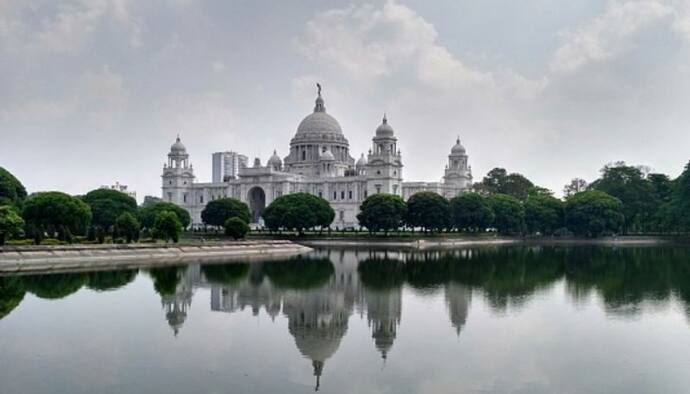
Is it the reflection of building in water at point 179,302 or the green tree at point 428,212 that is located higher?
the green tree at point 428,212

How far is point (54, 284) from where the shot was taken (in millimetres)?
32062

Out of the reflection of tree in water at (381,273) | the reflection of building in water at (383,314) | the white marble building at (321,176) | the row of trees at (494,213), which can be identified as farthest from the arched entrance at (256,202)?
the reflection of building in water at (383,314)

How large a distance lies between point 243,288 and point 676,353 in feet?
62.0

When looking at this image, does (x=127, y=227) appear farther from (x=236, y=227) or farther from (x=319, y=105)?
(x=319, y=105)

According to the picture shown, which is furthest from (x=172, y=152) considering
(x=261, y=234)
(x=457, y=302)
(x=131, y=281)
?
(x=457, y=302)

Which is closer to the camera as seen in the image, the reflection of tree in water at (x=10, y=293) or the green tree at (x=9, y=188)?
the reflection of tree in water at (x=10, y=293)

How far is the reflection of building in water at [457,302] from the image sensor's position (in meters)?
23.4

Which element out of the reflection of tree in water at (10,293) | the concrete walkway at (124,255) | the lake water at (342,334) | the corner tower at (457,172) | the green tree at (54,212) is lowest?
the lake water at (342,334)

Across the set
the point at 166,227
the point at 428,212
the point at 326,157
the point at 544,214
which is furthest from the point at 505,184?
the point at 166,227

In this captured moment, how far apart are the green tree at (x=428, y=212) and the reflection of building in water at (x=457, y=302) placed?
42614 millimetres

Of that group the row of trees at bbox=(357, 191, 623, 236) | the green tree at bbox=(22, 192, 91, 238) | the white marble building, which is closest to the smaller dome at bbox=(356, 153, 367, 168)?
the white marble building

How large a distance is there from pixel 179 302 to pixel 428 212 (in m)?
51.5

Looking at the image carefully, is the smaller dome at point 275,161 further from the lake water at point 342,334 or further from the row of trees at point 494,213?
the lake water at point 342,334

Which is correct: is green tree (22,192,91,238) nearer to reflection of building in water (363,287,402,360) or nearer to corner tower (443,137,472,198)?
reflection of building in water (363,287,402,360)
